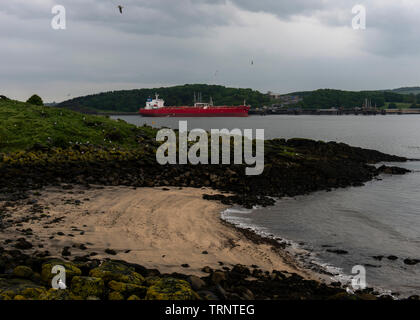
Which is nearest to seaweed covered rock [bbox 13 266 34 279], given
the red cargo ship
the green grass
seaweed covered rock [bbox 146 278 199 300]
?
seaweed covered rock [bbox 146 278 199 300]

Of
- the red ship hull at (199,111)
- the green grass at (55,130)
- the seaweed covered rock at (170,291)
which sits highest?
the red ship hull at (199,111)

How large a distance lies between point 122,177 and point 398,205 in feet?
60.9

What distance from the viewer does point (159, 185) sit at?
80.8ft

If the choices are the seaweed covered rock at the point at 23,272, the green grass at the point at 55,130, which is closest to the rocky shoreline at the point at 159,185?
the seaweed covered rock at the point at 23,272

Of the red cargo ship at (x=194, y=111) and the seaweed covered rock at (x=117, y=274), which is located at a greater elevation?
the red cargo ship at (x=194, y=111)

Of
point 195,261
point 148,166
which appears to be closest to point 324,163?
point 148,166

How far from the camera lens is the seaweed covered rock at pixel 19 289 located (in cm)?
732

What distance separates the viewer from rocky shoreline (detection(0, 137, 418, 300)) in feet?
26.8

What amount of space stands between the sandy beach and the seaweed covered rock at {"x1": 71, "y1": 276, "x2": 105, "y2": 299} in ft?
9.80

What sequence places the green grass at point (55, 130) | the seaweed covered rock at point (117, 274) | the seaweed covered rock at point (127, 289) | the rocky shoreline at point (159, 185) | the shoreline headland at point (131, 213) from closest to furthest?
the seaweed covered rock at point (127, 289), the rocky shoreline at point (159, 185), the seaweed covered rock at point (117, 274), the shoreline headland at point (131, 213), the green grass at point (55, 130)

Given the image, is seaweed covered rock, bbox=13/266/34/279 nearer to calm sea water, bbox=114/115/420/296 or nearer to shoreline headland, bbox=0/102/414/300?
shoreline headland, bbox=0/102/414/300

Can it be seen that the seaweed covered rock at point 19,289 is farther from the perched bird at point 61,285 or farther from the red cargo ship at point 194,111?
the red cargo ship at point 194,111

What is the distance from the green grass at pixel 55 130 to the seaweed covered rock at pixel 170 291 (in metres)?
23.8
